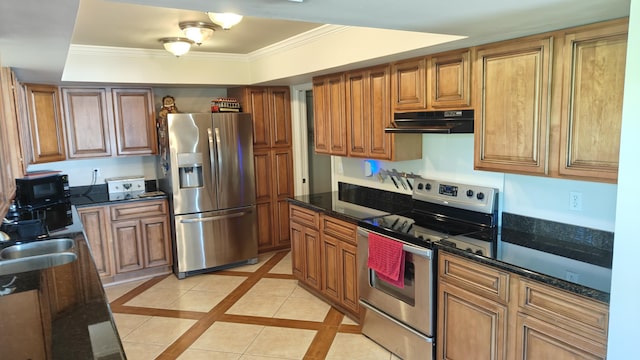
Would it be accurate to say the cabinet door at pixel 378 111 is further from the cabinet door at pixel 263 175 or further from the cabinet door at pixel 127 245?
the cabinet door at pixel 127 245

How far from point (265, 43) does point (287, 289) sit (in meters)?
2.45

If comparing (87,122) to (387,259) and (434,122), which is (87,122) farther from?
(434,122)

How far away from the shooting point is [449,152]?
3225 millimetres

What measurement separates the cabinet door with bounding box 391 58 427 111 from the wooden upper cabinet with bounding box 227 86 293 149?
225 cm

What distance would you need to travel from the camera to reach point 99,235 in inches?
174

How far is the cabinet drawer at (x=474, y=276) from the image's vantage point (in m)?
2.22

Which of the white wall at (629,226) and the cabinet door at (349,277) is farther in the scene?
the cabinet door at (349,277)

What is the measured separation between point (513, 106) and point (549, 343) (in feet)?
4.13

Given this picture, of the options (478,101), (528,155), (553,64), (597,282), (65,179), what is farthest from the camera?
(65,179)

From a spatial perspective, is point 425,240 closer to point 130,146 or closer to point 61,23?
point 61,23

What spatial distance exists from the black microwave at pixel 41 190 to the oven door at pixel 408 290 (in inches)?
113

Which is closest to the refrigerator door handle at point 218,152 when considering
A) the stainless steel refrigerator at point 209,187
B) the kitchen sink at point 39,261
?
the stainless steel refrigerator at point 209,187

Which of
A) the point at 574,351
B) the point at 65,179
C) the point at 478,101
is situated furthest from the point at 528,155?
the point at 65,179

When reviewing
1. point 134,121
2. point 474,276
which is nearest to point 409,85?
point 474,276
